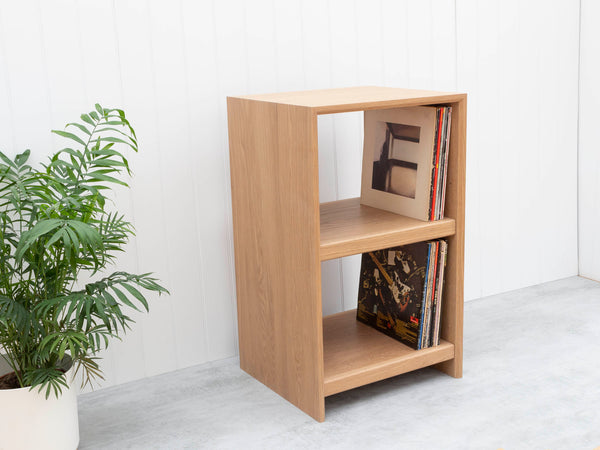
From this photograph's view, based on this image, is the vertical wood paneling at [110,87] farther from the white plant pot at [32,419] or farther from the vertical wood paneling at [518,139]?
the vertical wood paneling at [518,139]

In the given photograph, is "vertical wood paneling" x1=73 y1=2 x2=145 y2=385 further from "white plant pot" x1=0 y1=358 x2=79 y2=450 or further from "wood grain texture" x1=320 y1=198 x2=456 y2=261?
"wood grain texture" x1=320 y1=198 x2=456 y2=261

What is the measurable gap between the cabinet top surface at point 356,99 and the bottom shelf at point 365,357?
68cm

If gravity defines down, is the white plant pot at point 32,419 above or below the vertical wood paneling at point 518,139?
below

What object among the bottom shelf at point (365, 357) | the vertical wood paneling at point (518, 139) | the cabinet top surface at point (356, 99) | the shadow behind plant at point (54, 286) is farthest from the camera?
the vertical wood paneling at point (518, 139)

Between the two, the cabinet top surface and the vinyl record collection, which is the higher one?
the cabinet top surface

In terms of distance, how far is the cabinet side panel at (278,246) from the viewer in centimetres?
184

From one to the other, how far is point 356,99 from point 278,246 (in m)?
0.43

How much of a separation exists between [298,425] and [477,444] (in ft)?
1.46

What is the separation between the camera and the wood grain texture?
6.19ft

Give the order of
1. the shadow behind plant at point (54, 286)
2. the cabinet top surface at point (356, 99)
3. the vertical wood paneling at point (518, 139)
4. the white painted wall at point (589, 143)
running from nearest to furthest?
the shadow behind plant at point (54, 286), the cabinet top surface at point (356, 99), the vertical wood paneling at point (518, 139), the white painted wall at point (589, 143)

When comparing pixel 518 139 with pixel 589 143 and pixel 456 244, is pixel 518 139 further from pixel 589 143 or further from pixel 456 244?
pixel 456 244

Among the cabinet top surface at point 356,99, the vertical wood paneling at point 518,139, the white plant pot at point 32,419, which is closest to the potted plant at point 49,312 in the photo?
the white plant pot at point 32,419

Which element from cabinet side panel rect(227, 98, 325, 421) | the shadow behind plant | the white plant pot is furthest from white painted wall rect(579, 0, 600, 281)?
→ the white plant pot

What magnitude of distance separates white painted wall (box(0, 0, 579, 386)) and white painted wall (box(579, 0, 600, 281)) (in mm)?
41
